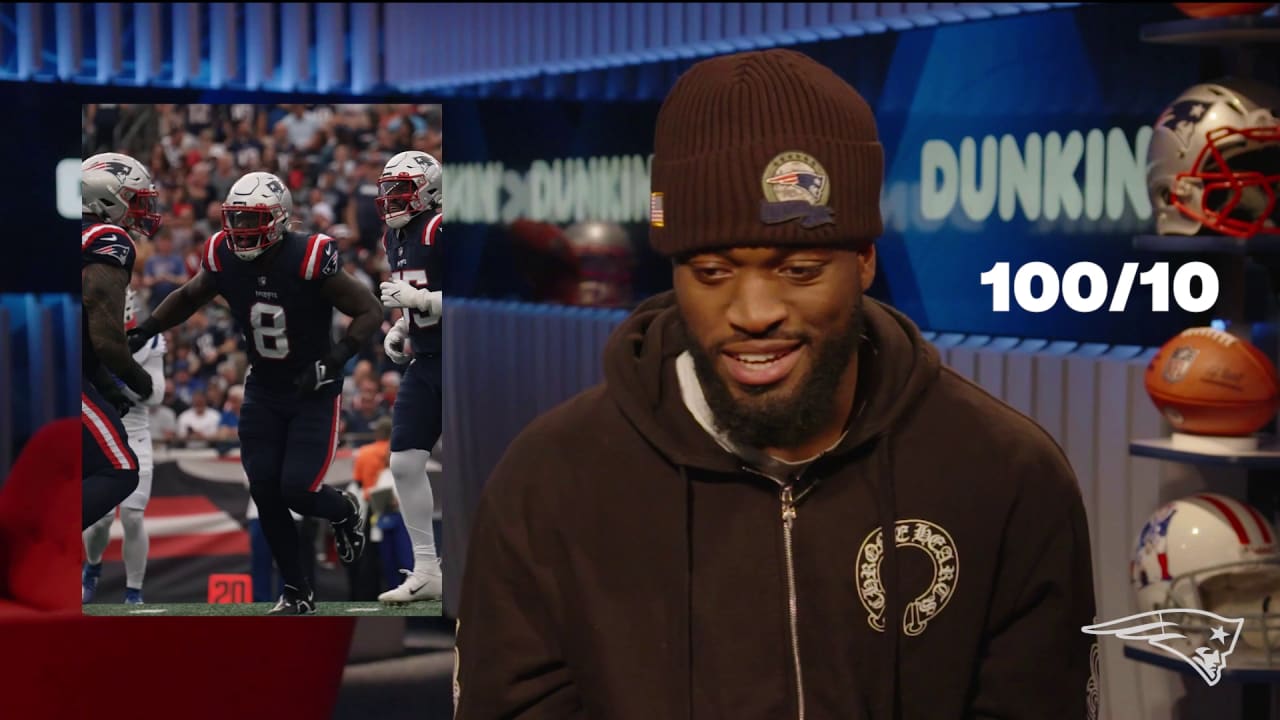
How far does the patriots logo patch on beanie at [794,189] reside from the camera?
1377 mm

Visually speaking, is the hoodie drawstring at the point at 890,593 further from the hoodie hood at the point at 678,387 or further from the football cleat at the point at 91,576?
the football cleat at the point at 91,576

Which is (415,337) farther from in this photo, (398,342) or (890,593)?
(890,593)

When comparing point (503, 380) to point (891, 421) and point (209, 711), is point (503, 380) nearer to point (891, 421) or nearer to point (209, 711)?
point (209, 711)

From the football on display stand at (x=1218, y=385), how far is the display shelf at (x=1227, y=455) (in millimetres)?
52

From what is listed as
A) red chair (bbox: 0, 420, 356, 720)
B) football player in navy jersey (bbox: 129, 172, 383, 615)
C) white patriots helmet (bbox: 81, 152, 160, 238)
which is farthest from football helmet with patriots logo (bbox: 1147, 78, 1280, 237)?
red chair (bbox: 0, 420, 356, 720)

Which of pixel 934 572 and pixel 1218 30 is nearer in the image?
pixel 934 572

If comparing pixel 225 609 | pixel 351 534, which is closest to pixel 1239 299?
pixel 351 534

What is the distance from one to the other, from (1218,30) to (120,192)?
2.19 m

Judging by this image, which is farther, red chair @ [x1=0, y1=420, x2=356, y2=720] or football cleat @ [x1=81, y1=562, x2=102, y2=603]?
red chair @ [x1=0, y1=420, x2=356, y2=720]

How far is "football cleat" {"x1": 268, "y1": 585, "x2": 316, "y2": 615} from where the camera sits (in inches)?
117

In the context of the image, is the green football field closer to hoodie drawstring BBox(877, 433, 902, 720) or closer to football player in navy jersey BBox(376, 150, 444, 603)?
football player in navy jersey BBox(376, 150, 444, 603)

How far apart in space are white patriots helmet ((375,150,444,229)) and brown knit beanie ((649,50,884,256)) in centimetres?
150

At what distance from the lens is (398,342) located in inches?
115

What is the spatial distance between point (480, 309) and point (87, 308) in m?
4.33
